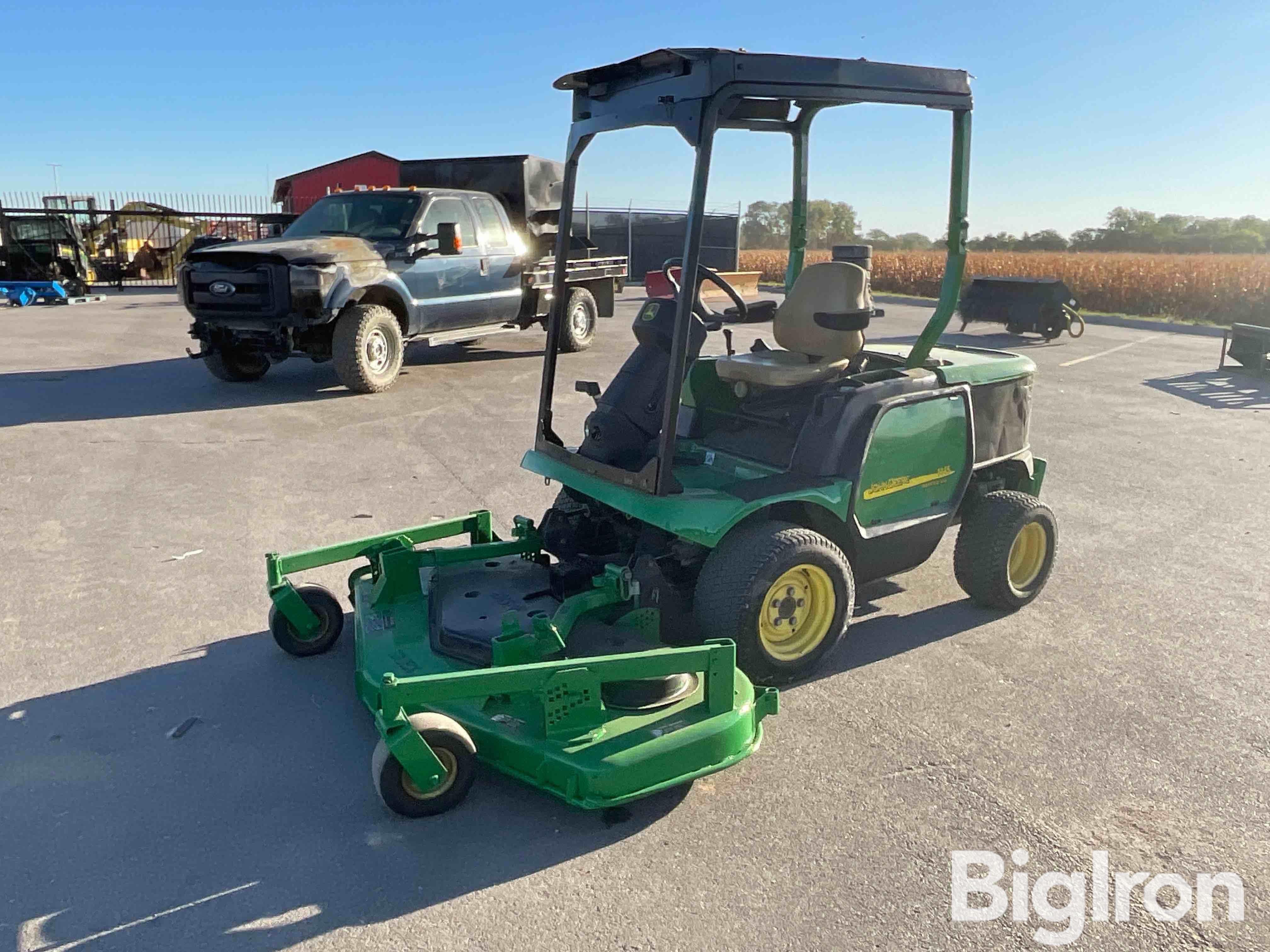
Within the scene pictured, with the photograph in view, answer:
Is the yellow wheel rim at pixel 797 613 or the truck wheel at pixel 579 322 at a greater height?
the truck wheel at pixel 579 322

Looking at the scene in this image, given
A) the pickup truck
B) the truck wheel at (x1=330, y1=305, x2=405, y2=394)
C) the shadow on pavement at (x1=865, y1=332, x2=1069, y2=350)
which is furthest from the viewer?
the shadow on pavement at (x1=865, y1=332, x2=1069, y2=350)

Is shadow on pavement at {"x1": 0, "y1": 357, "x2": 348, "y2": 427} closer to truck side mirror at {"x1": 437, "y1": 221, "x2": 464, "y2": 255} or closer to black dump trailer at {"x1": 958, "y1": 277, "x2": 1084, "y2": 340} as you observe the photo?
truck side mirror at {"x1": 437, "y1": 221, "x2": 464, "y2": 255}

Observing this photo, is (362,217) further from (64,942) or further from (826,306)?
(64,942)

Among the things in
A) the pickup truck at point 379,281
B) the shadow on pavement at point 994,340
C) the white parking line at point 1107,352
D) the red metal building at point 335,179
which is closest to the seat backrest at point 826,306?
the pickup truck at point 379,281

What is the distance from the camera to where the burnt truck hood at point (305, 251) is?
9867 millimetres

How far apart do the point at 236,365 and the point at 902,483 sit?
8.76 m

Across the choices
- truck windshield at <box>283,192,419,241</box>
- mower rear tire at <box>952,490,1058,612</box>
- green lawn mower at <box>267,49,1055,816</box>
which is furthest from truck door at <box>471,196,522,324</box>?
mower rear tire at <box>952,490,1058,612</box>

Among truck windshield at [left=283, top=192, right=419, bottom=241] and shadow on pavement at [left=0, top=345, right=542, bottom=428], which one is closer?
shadow on pavement at [left=0, top=345, right=542, bottom=428]

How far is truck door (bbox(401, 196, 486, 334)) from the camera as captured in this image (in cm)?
1110

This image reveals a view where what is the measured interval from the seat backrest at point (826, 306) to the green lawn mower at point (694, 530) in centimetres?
1

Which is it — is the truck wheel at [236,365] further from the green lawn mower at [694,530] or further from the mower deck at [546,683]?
the mower deck at [546,683]

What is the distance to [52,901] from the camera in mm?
2791

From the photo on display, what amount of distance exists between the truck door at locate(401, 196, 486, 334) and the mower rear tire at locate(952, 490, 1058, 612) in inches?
302

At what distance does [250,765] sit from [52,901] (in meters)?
0.78
